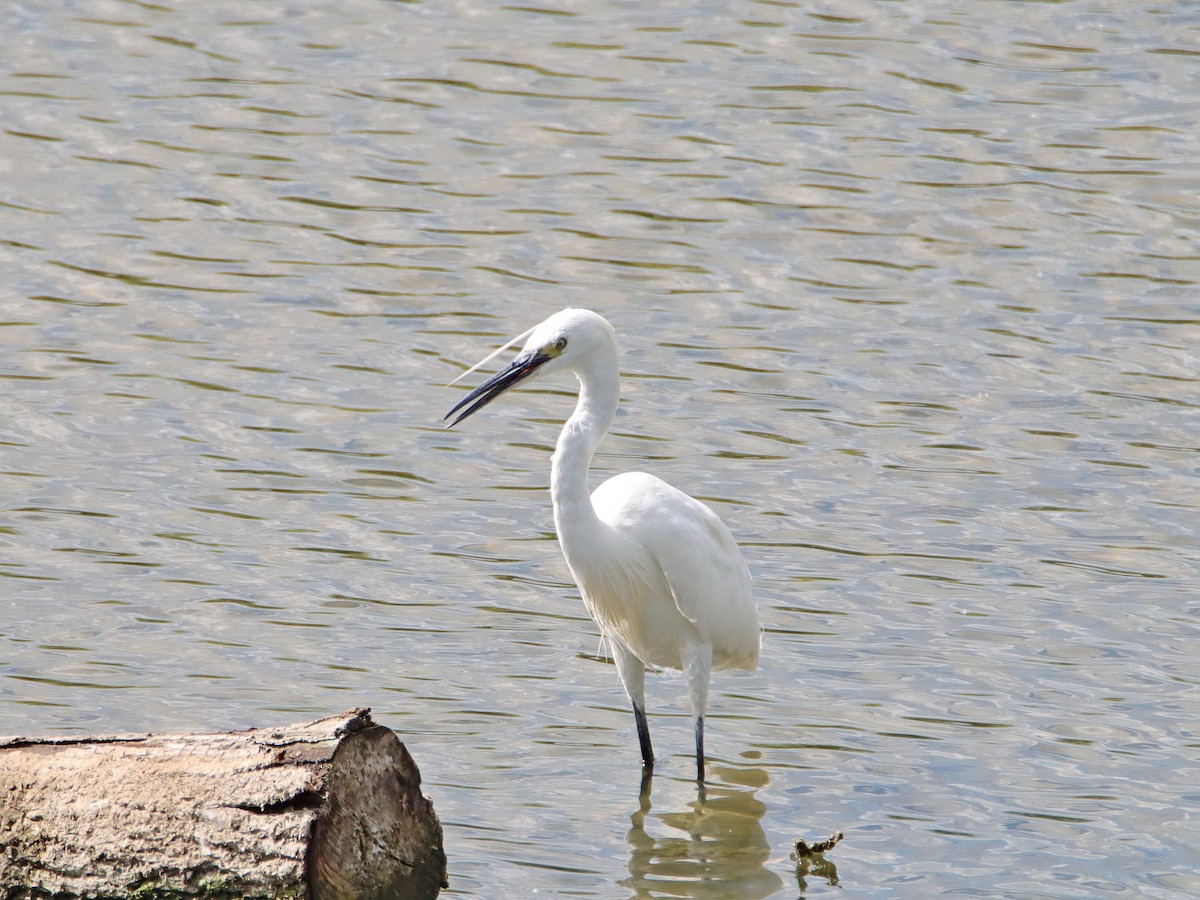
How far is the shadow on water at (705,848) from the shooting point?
19.7 feet

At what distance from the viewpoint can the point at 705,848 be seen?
20.9ft

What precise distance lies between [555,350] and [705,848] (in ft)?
5.94

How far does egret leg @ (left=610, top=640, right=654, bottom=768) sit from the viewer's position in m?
6.87

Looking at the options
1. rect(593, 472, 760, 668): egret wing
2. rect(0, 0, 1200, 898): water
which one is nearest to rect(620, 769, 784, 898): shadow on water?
rect(0, 0, 1200, 898): water

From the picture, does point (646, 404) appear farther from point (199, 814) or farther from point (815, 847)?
point (199, 814)

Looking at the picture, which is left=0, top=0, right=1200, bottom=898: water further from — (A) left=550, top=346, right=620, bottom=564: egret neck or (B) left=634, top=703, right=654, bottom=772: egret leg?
(A) left=550, top=346, right=620, bottom=564: egret neck

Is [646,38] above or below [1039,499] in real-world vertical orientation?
above

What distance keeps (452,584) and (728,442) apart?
2.02 m

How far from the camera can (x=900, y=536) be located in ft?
28.2

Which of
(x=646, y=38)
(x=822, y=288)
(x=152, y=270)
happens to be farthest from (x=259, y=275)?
(x=646, y=38)

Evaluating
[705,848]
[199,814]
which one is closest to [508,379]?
[705,848]

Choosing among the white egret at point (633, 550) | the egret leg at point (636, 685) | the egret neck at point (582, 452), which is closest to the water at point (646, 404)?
the egret leg at point (636, 685)

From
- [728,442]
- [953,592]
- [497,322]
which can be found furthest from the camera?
[497,322]

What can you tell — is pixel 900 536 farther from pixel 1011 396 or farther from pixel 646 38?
pixel 646 38
